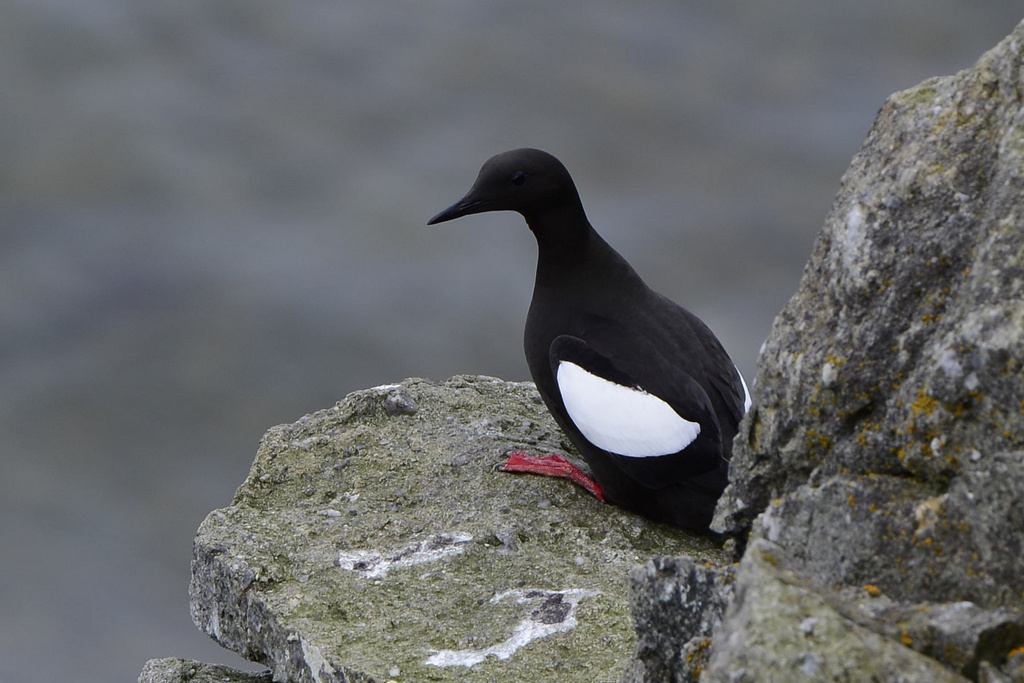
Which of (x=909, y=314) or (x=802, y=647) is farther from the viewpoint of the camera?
(x=909, y=314)

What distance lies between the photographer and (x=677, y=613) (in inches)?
94.6

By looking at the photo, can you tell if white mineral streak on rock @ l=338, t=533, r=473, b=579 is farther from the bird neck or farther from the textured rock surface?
the textured rock surface

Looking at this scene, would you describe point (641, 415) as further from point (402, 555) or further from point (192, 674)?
point (192, 674)

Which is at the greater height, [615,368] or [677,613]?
[615,368]

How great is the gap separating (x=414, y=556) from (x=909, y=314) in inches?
86.3

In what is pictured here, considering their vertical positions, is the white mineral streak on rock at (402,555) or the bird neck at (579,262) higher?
the bird neck at (579,262)

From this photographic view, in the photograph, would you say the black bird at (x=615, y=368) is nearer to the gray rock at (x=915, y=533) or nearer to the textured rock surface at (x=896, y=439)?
the textured rock surface at (x=896, y=439)

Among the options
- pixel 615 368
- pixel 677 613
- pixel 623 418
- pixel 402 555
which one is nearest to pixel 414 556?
pixel 402 555

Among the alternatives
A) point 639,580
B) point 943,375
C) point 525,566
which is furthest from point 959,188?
point 525,566

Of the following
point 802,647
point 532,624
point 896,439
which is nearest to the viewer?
point 802,647

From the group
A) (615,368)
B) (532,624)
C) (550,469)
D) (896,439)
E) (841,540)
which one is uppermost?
(615,368)

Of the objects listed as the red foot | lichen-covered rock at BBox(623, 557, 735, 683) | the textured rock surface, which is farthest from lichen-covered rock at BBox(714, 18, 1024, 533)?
the red foot

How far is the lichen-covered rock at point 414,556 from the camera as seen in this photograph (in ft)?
11.6

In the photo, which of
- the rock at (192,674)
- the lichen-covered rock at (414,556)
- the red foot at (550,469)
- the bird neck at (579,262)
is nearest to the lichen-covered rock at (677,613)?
the lichen-covered rock at (414,556)
